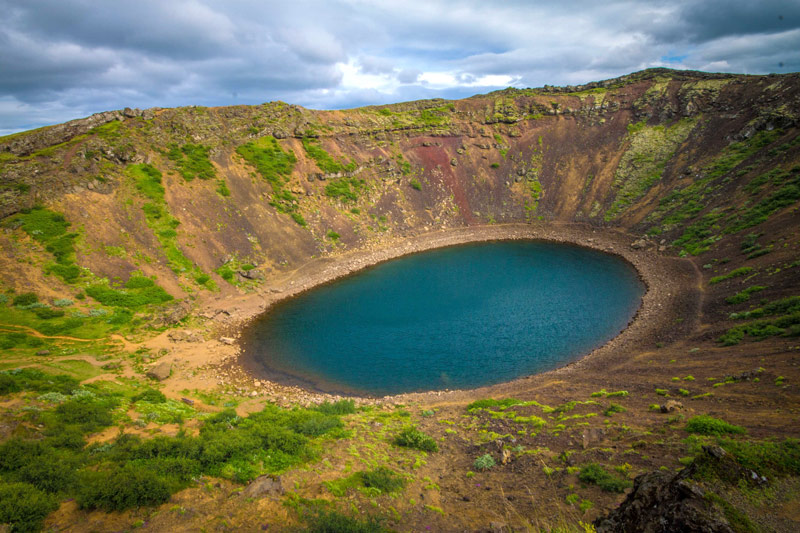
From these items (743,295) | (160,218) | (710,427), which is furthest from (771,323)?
(160,218)

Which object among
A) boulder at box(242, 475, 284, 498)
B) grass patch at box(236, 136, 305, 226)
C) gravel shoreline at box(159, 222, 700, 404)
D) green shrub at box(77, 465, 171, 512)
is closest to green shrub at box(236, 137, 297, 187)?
grass patch at box(236, 136, 305, 226)

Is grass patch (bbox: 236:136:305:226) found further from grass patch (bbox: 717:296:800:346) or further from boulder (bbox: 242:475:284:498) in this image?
grass patch (bbox: 717:296:800:346)

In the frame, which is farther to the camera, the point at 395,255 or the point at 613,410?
the point at 395,255

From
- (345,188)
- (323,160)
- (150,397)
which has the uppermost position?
(323,160)

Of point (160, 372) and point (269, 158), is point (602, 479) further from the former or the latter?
point (269, 158)

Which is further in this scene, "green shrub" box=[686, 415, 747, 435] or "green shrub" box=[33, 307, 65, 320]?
"green shrub" box=[33, 307, 65, 320]

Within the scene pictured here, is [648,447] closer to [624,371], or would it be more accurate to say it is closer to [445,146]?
[624,371]

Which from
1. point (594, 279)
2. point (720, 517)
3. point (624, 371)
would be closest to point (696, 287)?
point (594, 279)
